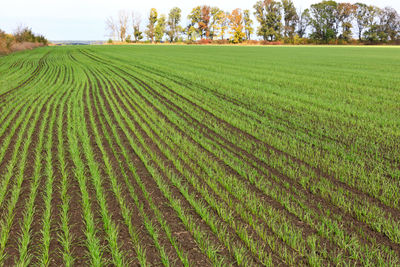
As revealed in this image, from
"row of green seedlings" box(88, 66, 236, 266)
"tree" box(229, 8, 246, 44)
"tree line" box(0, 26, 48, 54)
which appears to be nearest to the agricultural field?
"row of green seedlings" box(88, 66, 236, 266)

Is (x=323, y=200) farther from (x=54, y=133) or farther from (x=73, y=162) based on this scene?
(x=54, y=133)

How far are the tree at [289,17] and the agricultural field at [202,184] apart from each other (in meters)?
91.0

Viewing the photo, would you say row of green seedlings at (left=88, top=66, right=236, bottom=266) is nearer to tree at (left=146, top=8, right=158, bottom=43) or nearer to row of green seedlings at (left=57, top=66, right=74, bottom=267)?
row of green seedlings at (left=57, top=66, right=74, bottom=267)

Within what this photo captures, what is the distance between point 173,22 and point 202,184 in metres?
109

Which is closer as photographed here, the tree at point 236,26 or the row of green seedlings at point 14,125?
the row of green seedlings at point 14,125

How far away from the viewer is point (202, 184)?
5.36 meters

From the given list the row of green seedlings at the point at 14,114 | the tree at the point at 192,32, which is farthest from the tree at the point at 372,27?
the row of green seedlings at the point at 14,114

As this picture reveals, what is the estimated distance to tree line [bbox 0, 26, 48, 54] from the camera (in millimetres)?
40606

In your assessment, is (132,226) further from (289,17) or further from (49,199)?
(289,17)

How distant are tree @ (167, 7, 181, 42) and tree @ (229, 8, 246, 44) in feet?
66.4

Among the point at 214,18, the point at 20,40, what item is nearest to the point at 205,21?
the point at 214,18

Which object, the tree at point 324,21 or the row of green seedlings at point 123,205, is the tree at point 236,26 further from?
the row of green seedlings at point 123,205

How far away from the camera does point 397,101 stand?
11.2 metres

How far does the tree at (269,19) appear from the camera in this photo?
90875 mm
